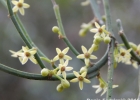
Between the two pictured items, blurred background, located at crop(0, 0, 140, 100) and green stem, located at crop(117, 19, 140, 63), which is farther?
blurred background, located at crop(0, 0, 140, 100)

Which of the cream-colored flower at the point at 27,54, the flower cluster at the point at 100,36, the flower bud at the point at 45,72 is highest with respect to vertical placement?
the flower cluster at the point at 100,36

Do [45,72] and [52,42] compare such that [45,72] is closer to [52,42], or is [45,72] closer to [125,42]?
[125,42]

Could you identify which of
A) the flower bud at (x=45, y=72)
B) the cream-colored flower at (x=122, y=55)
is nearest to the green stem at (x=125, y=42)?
the cream-colored flower at (x=122, y=55)

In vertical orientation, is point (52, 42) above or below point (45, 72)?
above

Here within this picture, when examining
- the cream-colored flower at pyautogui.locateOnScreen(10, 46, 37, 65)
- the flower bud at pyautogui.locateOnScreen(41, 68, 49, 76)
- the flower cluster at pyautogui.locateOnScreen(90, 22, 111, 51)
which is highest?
the flower cluster at pyautogui.locateOnScreen(90, 22, 111, 51)

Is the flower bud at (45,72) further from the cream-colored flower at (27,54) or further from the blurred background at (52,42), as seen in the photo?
the blurred background at (52,42)

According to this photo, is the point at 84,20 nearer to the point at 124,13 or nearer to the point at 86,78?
the point at 124,13

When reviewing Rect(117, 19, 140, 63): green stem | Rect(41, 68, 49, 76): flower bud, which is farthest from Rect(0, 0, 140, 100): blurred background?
Rect(41, 68, 49, 76): flower bud

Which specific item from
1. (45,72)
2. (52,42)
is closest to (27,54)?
(45,72)

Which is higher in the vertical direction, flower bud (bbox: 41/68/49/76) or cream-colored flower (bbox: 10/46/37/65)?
cream-colored flower (bbox: 10/46/37/65)

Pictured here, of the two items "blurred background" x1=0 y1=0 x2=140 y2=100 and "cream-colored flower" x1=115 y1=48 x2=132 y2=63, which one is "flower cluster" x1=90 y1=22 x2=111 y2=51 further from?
"blurred background" x1=0 y1=0 x2=140 y2=100
